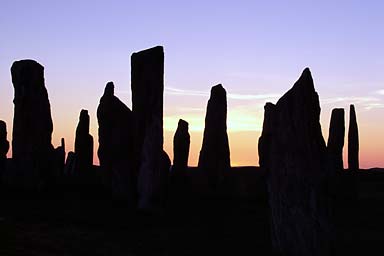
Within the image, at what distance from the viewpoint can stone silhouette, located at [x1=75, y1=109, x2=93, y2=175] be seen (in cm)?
2561

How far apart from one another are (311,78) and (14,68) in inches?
504

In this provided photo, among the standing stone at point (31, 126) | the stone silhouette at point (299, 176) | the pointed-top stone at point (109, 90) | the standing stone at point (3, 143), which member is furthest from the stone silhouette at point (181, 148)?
the stone silhouette at point (299, 176)

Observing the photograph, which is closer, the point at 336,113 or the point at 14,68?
the point at 14,68

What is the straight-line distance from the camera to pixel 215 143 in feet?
79.4

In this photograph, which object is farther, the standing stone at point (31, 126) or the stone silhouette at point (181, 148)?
the stone silhouette at point (181, 148)

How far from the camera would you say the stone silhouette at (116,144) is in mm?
20000

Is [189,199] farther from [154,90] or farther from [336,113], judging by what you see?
[336,113]

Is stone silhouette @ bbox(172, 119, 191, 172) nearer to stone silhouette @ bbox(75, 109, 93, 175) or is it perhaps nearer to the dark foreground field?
stone silhouette @ bbox(75, 109, 93, 175)

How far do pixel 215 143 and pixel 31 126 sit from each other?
7.32 metres

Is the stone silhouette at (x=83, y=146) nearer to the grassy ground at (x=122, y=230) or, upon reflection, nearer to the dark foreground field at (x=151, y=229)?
the dark foreground field at (x=151, y=229)

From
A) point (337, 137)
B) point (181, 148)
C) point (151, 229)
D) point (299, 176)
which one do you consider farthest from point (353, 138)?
point (299, 176)

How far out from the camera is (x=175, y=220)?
16391mm

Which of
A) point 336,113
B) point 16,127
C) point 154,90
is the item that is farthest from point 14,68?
point 336,113

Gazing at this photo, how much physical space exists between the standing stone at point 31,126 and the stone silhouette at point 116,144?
2.09 m
